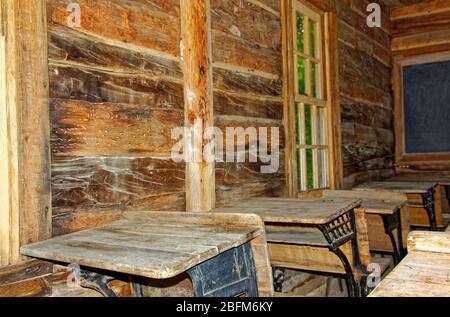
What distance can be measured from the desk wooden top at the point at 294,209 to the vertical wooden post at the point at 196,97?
0.20 metres

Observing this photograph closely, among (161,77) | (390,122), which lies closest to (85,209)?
(161,77)

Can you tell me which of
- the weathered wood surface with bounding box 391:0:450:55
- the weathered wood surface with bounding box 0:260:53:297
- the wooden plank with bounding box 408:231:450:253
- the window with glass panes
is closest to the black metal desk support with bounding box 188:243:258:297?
the wooden plank with bounding box 408:231:450:253

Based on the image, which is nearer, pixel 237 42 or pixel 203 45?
pixel 203 45

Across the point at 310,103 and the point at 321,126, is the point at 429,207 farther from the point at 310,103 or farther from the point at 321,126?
the point at 310,103

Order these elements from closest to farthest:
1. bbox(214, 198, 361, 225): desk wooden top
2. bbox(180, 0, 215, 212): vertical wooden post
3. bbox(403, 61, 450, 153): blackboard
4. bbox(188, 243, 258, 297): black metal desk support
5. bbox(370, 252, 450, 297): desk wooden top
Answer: bbox(370, 252, 450, 297): desk wooden top, bbox(188, 243, 258, 297): black metal desk support, bbox(214, 198, 361, 225): desk wooden top, bbox(180, 0, 215, 212): vertical wooden post, bbox(403, 61, 450, 153): blackboard

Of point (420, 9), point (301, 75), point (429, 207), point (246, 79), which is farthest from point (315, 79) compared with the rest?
point (420, 9)

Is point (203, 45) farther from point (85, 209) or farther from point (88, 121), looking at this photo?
point (85, 209)

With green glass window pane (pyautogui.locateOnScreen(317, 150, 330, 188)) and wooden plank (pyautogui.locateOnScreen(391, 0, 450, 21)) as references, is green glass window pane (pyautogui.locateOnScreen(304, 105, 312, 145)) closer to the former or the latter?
green glass window pane (pyautogui.locateOnScreen(317, 150, 330, 188))

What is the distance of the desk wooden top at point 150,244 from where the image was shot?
53.1 inches

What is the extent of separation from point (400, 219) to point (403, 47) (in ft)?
13.5

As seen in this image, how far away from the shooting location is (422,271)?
4.00 ft

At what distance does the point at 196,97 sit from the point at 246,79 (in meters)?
0.73

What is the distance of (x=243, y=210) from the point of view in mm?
2598

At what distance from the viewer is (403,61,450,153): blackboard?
6.36m
